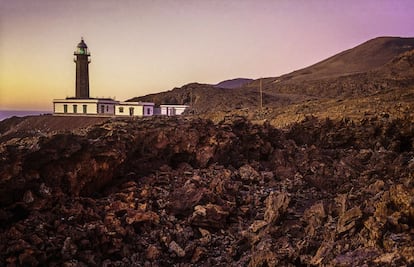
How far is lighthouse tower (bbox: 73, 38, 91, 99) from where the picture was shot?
38.8m

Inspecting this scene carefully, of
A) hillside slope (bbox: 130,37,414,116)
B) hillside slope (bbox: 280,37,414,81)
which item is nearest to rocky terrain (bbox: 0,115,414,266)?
hillside slope (bbox: 130,37,414,116)

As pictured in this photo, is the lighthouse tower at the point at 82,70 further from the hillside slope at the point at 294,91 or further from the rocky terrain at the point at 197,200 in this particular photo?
the rocky terrain at the point at 197,200

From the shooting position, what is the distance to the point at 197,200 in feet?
40.1

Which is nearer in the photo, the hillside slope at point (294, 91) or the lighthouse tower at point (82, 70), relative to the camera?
the hillside slope at point (294, 91)

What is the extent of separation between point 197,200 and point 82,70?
29.4 metres

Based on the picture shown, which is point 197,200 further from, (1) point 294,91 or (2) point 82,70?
(1) point 294,91

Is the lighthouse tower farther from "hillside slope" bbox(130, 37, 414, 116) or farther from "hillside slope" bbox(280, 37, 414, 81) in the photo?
"hillside slope" bbox(280, 37, 414, 81)

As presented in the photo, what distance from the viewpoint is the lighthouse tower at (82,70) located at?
38.8m

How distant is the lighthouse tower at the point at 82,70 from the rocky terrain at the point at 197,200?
2405cm

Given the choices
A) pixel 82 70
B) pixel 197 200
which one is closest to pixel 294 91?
pixel 82 70

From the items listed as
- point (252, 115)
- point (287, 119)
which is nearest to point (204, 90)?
point (252, 115)

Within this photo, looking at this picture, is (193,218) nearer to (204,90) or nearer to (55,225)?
(55,225)

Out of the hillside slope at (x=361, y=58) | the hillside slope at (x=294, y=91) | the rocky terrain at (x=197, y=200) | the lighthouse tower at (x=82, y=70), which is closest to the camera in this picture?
the rocky terrain at (x=197, y=200)

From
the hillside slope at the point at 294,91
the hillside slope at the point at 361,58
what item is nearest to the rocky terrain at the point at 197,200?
the hillside slope at the point at 294,91
